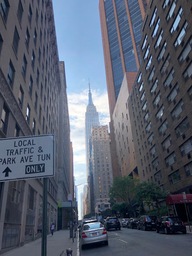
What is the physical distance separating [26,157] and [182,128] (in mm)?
32124

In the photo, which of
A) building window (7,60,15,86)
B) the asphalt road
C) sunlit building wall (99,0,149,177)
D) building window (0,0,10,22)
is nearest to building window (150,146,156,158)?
the asphalt road

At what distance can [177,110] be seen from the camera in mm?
34031

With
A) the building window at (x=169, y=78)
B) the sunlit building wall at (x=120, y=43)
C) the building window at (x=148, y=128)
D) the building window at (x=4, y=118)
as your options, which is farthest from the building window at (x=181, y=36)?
the sunlit building wall at (x=120, y=43)

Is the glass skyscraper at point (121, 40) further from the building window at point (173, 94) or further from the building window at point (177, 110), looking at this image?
the building window at point (177, 110)

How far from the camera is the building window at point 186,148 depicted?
30.9m

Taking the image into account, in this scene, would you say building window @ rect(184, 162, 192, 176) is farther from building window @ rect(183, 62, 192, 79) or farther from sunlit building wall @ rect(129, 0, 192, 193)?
building window @ rect(183, 62, 192, 79)

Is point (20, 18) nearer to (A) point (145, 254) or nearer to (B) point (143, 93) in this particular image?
(A) point (145, 254)

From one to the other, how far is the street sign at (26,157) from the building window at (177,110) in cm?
3172

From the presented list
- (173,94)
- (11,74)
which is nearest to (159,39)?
(173,94)

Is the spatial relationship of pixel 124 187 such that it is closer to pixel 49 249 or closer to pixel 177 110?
pixel 177 110

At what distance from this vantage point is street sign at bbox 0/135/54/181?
11.7 feet

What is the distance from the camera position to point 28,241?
70.3 ft

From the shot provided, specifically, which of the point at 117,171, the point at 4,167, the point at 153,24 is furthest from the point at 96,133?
the point at 4,167

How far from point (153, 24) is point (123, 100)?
1796 inches
